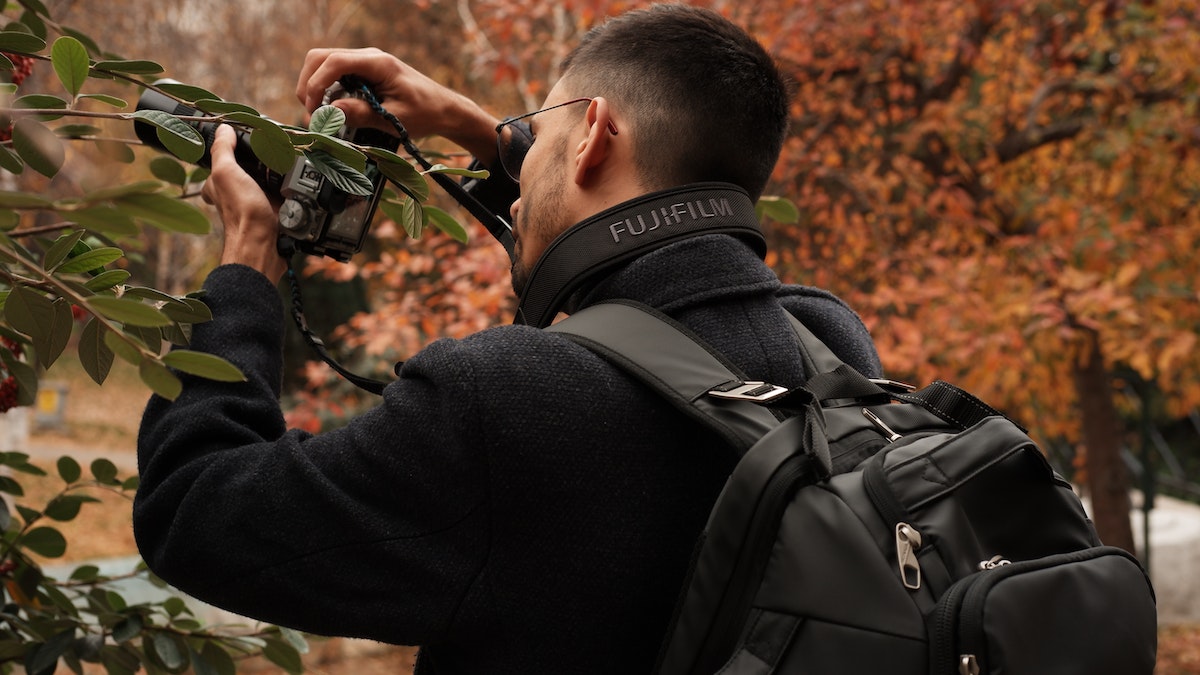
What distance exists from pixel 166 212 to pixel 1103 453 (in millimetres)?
6117

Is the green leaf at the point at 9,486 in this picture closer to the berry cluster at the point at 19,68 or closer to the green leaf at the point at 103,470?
the green leaf at the point at 103,470

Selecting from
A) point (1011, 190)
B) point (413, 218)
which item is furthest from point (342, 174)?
point (1011, 190)

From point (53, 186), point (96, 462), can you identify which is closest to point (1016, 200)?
point (96, 462)

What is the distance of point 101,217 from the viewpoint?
72 cm

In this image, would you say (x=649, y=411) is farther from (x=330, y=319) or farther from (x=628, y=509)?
(x=330, y=319)

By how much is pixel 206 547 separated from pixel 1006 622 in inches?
32.4

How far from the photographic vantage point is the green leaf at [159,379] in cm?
87

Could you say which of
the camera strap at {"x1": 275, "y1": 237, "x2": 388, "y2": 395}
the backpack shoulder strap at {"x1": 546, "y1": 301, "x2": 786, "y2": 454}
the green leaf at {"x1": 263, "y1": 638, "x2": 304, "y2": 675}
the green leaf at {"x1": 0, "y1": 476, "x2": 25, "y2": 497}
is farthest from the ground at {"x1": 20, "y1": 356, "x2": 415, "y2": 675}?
the backpack shoulder strap at {"x1": 546, "y1": 301, "x2": 786, "y2": 454}

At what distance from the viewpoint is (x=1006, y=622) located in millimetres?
1067

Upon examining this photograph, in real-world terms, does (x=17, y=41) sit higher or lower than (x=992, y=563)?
higher

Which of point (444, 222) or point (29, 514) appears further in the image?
point (29, 514)

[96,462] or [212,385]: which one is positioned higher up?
[212,385]

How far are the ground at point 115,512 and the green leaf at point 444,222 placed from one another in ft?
2.99

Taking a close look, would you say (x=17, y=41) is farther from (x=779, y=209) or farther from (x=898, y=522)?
(x=779, y=209)
